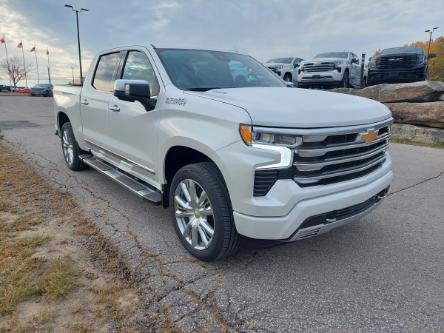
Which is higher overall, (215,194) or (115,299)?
(215,194)

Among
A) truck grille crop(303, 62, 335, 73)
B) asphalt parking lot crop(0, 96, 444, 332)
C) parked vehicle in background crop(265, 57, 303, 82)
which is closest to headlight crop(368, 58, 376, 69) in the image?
truck grille crop(303, 62, 335, 73)

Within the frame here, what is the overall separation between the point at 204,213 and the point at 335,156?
1.13 meters

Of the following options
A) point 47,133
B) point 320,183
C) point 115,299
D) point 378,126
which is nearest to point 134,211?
point 115,299

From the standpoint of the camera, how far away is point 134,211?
4270mm

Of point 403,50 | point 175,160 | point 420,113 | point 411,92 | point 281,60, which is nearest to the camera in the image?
point 175,160

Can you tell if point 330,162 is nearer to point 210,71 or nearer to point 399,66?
point 210,71

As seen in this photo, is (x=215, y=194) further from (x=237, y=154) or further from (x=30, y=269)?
(x=30, y=269)

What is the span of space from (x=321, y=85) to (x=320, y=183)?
12720 mm

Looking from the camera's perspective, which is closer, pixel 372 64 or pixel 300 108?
pixel 300 108

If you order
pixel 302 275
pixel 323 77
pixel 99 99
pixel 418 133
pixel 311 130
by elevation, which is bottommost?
pixel 302 275

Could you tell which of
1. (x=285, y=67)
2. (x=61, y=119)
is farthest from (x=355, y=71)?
(x=61, y=119)

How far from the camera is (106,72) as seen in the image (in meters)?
4.78

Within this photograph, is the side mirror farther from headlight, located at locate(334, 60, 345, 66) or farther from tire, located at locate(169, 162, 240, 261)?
headlight, located at locate(334, 60, 345, 66)

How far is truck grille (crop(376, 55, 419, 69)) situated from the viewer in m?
12.5
